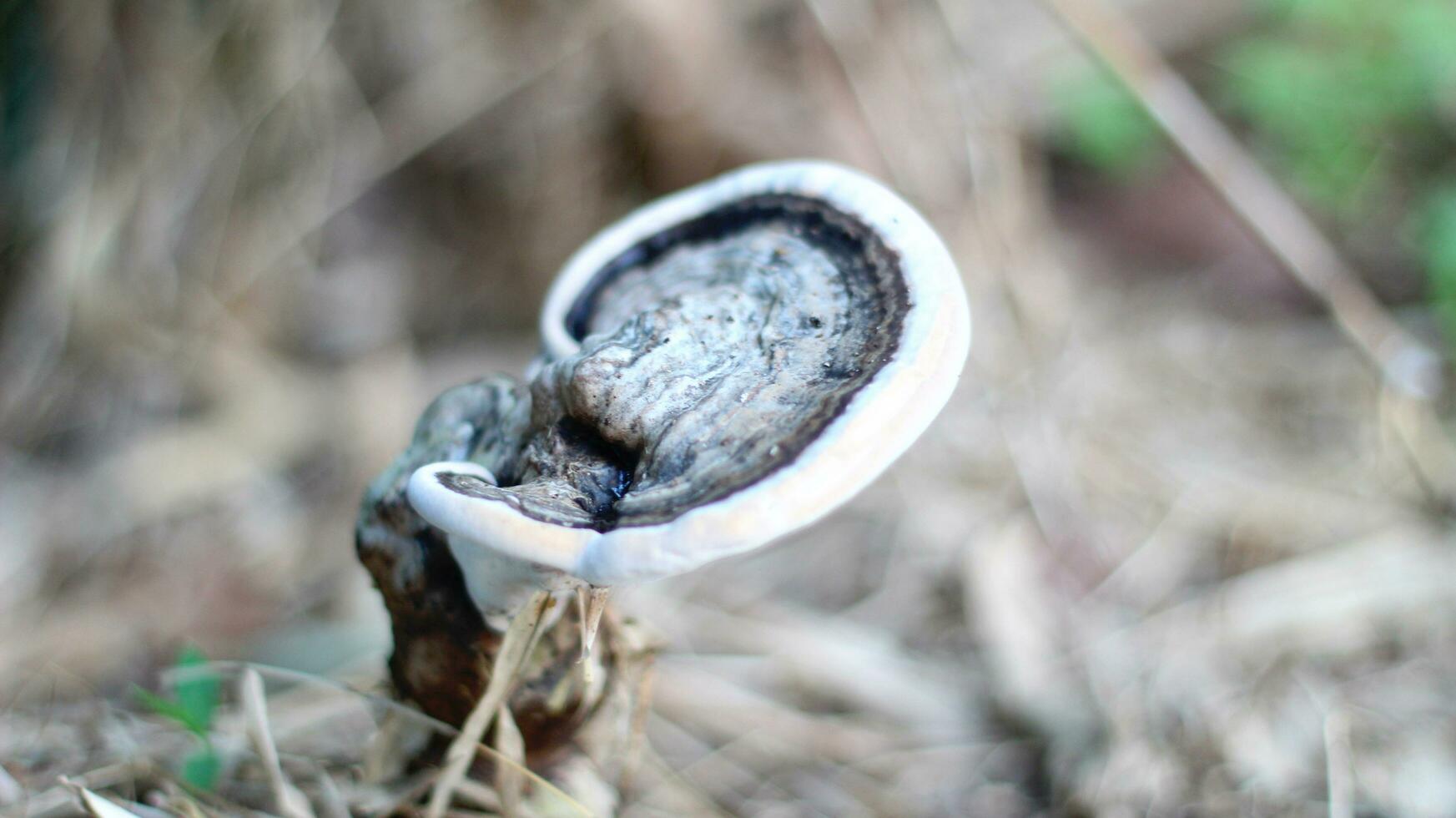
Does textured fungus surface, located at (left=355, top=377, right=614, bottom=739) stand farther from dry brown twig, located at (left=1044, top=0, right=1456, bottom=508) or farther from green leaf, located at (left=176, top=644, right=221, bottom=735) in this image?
dry brown twig, located at (left=1044, top=0, right=1456, bottom=508)

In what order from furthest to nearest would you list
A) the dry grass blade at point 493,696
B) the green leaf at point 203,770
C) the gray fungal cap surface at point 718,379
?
the green leaf at point 203,770
the dry grass blade at point 493,696
the gray fungal cap surface at point 718,379

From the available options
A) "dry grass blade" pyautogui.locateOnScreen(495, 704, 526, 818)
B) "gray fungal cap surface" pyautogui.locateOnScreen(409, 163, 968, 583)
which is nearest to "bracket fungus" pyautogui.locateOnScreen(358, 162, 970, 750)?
"gray fungal cap surface" pyautogui.locateOnScreen(409, 163, 968, 583)

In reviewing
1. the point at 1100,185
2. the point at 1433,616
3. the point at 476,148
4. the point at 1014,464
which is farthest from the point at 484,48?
the point at 1433,616

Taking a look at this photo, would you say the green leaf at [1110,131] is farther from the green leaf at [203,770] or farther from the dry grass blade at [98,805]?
the dry grass blade at [98,805]

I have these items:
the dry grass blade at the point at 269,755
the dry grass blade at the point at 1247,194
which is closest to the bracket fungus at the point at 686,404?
the dry grass blade at the point at 269,755

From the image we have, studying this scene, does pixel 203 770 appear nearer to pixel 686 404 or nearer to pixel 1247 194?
pixel 686 404
